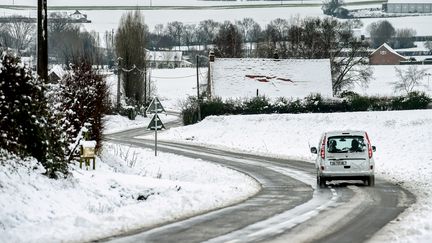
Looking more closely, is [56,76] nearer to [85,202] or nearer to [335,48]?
[85,202]

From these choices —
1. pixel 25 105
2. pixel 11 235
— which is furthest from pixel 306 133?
pixel 11 235

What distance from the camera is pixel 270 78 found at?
235 ft

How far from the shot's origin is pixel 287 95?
69.4 metres

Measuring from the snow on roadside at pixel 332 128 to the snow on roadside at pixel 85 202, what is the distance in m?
7.17

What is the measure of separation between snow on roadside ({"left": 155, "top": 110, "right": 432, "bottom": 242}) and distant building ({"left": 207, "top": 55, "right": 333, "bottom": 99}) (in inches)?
364

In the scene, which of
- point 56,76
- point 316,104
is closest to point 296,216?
point 56,76

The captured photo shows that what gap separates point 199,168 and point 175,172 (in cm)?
176

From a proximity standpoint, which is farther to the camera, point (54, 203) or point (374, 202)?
point (374, 202)

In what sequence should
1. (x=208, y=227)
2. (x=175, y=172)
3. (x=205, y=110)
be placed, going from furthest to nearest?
(x=205, y=110) → (x=175, y=172) → (x=208, y=227)

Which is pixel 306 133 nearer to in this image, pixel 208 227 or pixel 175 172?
pixel 175 172

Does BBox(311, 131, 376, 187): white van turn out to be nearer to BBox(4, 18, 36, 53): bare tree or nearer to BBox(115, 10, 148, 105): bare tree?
BBox(4, 18, 36, 53): bare tree

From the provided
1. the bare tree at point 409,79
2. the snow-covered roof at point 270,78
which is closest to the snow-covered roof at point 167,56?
the bare tree at point 409,79

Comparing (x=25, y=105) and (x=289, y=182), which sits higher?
(x=25, y=105)

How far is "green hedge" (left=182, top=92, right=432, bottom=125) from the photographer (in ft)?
189
